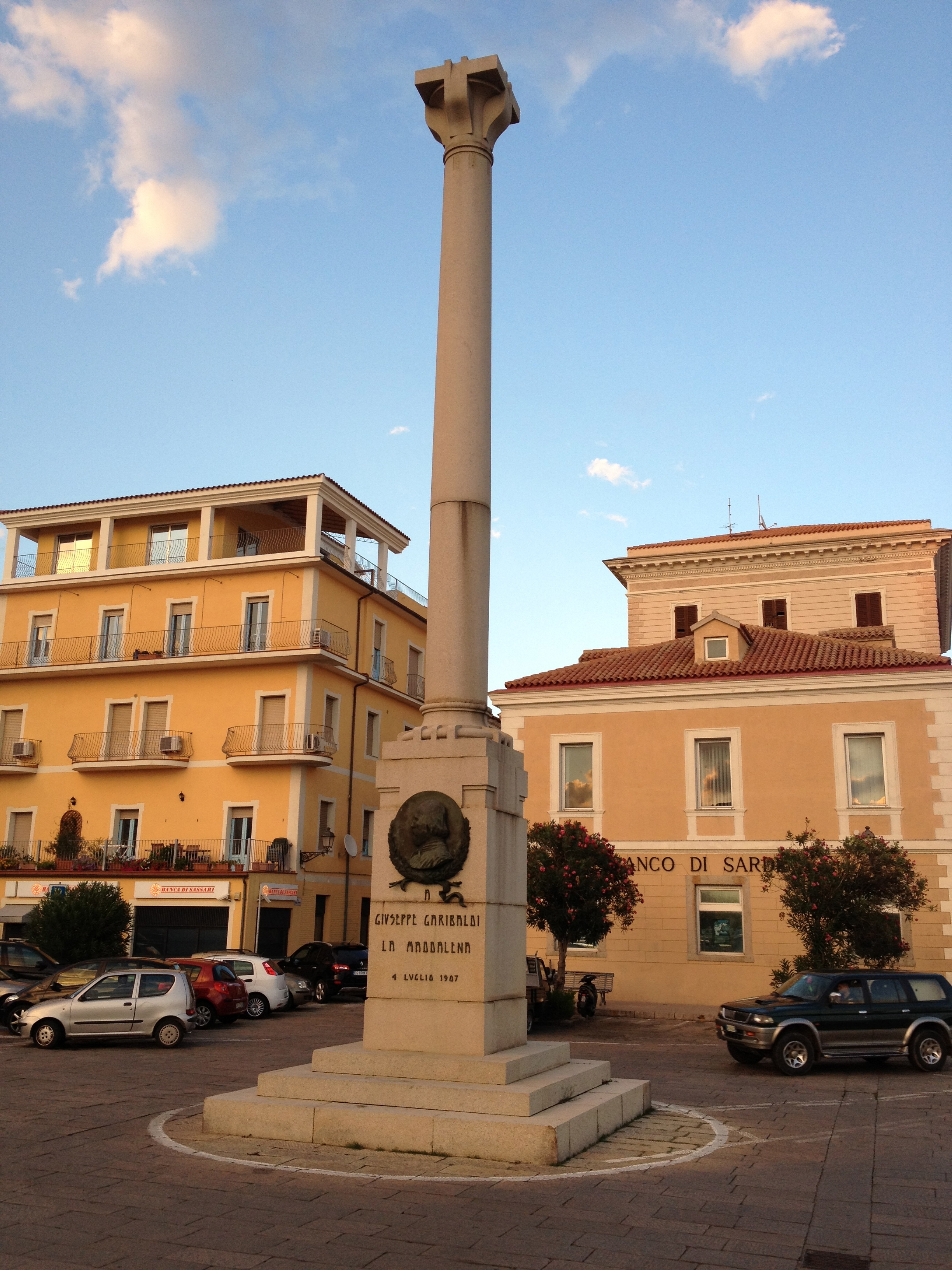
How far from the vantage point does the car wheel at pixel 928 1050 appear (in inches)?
678

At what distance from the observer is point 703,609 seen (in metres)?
40.1

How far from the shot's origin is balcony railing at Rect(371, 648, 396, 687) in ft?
141

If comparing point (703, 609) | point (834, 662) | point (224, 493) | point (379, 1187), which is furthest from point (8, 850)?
point (379, 1187)

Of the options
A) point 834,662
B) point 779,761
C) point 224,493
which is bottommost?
point 779,761

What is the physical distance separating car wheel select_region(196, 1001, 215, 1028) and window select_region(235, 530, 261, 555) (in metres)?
21.3

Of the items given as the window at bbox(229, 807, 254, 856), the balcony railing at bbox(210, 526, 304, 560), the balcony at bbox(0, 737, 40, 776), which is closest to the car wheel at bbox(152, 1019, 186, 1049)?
the window at bbox(229, 807, 254, 856)

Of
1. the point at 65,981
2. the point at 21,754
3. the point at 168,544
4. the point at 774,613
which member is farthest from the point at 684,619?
the point at 65,981

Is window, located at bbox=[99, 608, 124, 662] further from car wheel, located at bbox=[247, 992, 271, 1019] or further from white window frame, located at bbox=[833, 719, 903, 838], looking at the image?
white window frame, located at bbox=[833, 719, 903, 838]

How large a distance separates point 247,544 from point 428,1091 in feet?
113

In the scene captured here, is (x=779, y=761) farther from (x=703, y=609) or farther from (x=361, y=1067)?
(x=361, y=1067)

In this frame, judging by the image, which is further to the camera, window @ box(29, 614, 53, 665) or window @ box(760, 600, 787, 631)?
window @ box(29, 614, 53, 665)

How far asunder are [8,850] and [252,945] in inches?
450

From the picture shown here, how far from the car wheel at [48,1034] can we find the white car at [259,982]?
A: 6486 millimetres

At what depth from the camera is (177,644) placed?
132ft
